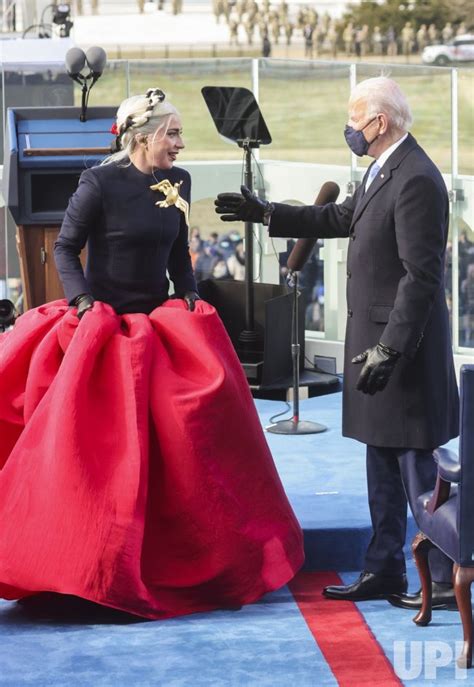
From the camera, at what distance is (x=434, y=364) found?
361 cm

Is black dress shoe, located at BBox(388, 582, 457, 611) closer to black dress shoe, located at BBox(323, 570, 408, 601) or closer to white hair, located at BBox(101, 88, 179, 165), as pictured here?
black dress shoe, located at BBox(323, 570, 408, 601)

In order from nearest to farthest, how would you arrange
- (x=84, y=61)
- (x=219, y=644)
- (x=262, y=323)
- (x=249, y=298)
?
(x=219, y=644)
(x=84, y=61)
(x=249, y=298)
(x=262, y=323)

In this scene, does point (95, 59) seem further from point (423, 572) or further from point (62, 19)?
point (62, 19)

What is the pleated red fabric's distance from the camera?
350cm

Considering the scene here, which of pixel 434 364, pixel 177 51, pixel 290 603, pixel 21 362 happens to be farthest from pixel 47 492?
pixel 177 51

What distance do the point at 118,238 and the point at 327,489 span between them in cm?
139

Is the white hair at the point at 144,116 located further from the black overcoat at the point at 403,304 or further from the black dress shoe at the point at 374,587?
the black dress shoe at the point at 374,587

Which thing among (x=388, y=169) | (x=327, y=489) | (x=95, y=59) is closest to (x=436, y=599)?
(x=327, y=489)

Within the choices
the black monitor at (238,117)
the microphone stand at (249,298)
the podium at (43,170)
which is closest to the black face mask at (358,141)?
the podium at (43,170)

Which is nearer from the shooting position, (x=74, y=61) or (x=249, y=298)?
(x=74, y=61)

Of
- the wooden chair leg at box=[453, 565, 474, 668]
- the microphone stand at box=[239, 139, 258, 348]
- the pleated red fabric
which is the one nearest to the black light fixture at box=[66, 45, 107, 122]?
the microphone stand at box=[239, 139, 258, 348]

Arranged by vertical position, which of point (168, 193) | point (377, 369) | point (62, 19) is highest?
point (62, 19)

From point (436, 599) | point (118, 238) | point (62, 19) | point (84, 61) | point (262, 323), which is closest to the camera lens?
point (436, 599)

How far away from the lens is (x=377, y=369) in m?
3.49
